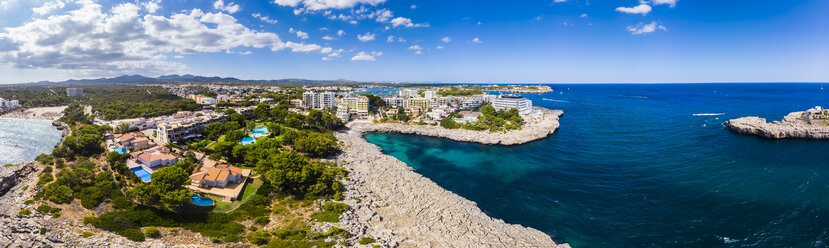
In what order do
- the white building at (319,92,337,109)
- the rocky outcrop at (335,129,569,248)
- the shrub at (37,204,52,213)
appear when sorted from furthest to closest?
the white building at (319,92,337,109), the shrub at (37,204,52,213), the rocky outcrop at (335,129,569,248)

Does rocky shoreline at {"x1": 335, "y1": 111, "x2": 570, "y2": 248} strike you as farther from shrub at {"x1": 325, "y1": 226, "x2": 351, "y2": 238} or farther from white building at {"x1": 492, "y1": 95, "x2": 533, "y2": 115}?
white building at {"x1": 492, "y1": 95, "x2": 533, "y2": 115}

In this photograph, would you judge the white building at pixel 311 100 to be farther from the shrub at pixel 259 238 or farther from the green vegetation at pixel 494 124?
the shrub at pixel 259 238

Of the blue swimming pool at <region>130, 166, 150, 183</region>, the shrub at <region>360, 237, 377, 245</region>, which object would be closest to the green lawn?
the blue swimming pool at <region>130, 166, 150, 183</region>

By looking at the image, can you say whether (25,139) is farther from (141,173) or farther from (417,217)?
(417,217)

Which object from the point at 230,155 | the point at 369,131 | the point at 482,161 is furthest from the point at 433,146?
the point at 230,155

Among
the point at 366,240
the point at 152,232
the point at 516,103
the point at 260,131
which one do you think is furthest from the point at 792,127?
the point at 260,131
